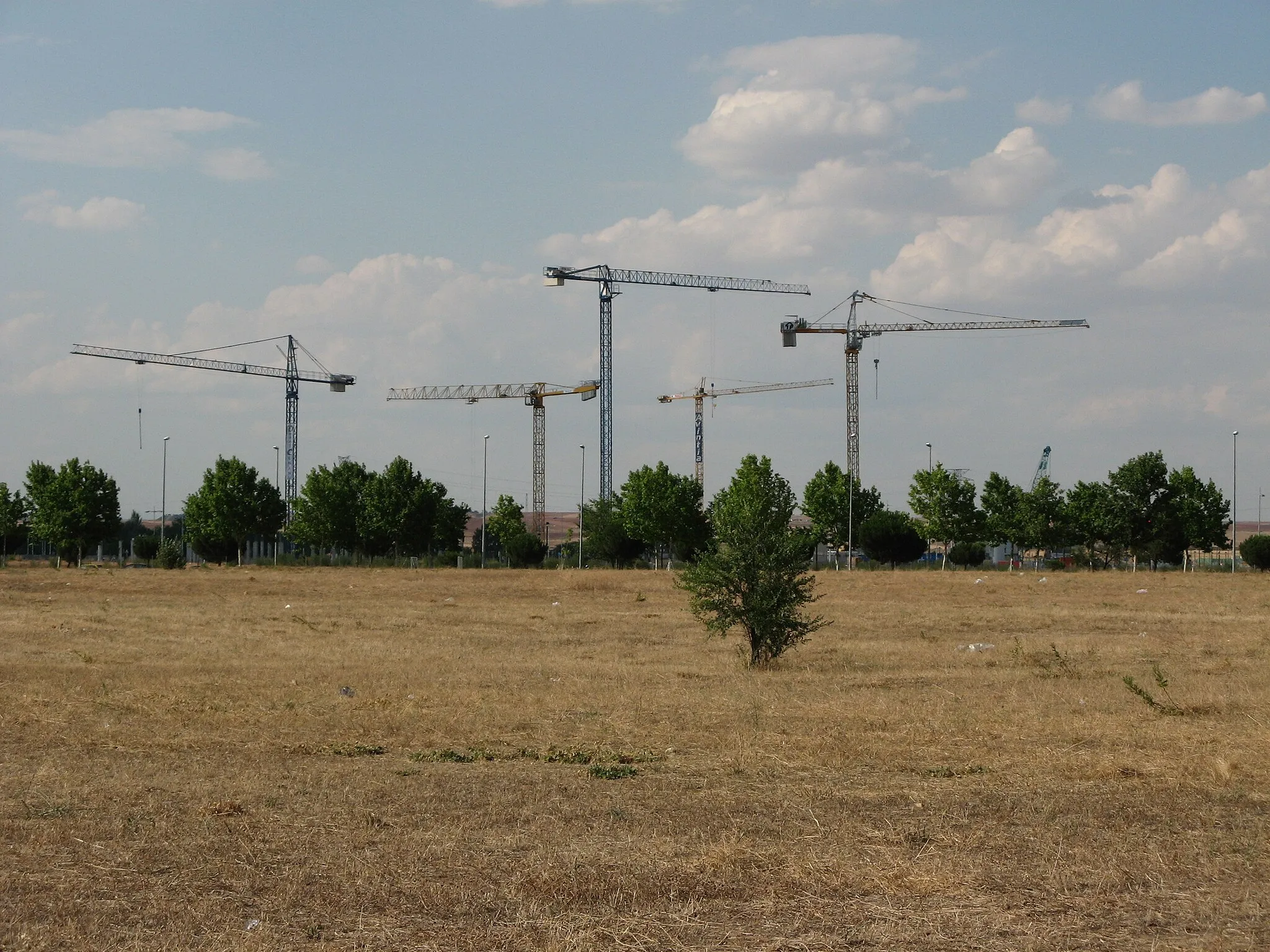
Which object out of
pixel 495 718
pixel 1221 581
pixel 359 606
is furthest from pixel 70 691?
pixel 1221 581

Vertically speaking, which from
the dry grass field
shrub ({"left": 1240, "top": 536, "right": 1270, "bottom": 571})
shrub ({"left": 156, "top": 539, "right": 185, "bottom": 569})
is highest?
shrub ({"left": 1240, "top": 536, "right": 1270, "bottom": 571})

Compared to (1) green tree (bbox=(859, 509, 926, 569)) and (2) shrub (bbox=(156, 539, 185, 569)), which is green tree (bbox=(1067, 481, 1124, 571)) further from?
(2) shrub (bbox=(156, 539, 185, 569))

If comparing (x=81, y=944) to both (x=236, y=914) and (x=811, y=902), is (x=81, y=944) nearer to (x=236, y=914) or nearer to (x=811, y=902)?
(x=236, y=914)

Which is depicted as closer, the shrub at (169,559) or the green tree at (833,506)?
the shrub at (169,559)

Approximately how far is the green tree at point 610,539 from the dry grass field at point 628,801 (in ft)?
247

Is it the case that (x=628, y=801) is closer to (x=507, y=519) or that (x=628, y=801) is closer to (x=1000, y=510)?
(x=1000, y=510)

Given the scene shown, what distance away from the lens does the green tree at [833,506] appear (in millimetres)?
98062

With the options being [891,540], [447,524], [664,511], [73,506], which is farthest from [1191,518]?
[73,506]

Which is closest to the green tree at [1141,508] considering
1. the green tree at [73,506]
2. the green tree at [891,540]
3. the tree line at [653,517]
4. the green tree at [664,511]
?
the tree line at [653,517]

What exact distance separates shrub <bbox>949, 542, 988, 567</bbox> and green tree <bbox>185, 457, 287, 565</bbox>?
2184 inches

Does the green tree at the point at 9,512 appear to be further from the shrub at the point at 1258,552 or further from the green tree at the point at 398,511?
the shrub at the point at 1258,552

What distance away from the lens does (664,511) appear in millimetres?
97438

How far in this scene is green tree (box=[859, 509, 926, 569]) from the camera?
307ft

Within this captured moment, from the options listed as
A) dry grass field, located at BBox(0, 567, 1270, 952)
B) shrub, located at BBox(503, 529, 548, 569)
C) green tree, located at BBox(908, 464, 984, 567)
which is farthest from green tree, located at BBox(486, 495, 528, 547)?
dry grass field, located at BBox(0, 567, 1270, 952)
